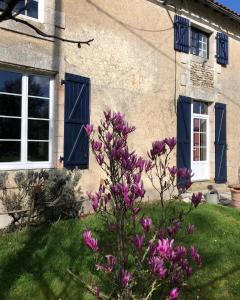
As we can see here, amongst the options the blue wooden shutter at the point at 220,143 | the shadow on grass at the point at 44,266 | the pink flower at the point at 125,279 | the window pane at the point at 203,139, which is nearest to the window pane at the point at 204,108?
the blue wooden shutter at the point at 220,143

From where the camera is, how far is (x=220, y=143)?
1170 centimetres

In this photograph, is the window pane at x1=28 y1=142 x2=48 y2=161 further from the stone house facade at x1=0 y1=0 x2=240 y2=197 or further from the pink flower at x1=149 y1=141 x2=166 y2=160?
the pink flower at x1=149 y1=141 x2=166 y2=160

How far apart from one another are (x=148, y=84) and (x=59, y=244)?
515cm

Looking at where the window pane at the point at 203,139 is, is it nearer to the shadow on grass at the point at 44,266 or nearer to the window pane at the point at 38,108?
the window pane at the point at 38,108

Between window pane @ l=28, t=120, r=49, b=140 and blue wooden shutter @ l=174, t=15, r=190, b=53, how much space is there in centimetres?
434

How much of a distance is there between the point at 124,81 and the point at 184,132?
7.48ft

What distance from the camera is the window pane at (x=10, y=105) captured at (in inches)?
270

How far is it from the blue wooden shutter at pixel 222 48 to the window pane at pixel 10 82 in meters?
6.56

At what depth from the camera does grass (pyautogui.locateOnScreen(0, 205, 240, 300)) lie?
157 inches

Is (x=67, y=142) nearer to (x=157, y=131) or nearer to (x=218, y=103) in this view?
(x=157, y=131)

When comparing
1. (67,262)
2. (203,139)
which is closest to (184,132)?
(203,139)

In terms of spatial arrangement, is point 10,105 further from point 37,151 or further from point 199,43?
point 199,43

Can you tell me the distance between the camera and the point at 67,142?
7.55 m

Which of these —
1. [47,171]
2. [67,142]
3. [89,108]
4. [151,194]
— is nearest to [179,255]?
[47,171]
